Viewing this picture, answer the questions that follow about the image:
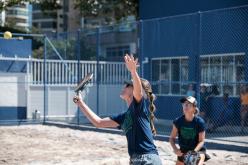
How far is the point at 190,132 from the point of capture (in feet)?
23.0

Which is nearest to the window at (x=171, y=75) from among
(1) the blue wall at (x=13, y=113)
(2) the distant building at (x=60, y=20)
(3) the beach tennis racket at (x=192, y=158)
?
(1) the blue wall at (x=13, y=113)

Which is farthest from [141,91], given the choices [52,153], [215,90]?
[215,90]

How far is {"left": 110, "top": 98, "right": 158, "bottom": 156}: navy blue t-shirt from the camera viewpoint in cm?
527

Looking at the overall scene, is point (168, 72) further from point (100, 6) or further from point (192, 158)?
point (100, 6)

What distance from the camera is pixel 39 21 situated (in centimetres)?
11544

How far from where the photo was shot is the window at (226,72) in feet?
57.1

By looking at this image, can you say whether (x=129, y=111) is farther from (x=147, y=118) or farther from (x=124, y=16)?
(x=124, y=16)

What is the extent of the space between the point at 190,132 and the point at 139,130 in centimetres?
187

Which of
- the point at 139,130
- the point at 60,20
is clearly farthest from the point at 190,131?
the point at 60,20

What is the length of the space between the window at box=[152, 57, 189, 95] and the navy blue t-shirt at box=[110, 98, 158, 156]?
13.8m

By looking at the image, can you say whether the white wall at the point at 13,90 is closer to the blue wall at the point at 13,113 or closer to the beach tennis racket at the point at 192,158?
the blue wall at the point at 13,113

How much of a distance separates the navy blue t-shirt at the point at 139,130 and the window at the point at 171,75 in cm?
1379

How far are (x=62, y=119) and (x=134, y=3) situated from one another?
42.0 feet

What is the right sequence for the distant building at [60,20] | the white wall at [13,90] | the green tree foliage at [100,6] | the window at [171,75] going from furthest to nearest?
the distant building at [60,20]
the green tree foliage at [100,6]
the white wall at [13,90]
the window at [171,75]
